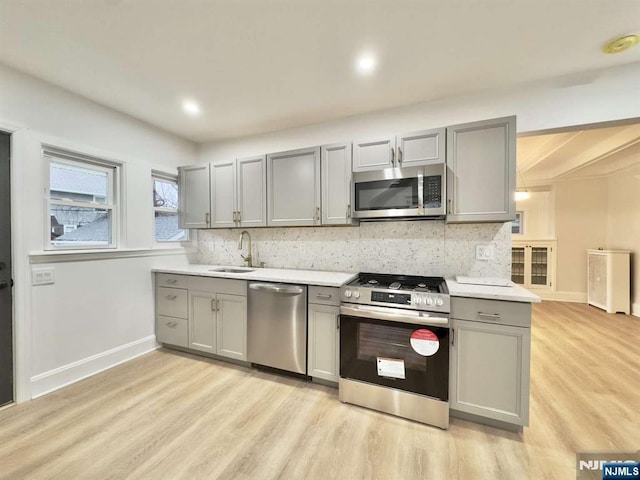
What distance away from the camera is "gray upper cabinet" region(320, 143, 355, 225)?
255cm

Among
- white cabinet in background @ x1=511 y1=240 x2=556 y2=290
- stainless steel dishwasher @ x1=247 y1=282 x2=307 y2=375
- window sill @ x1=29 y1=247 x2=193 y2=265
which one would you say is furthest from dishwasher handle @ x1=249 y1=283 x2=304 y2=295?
white cabinet in background @ x1=511 y1=240 x2=556 y2=290

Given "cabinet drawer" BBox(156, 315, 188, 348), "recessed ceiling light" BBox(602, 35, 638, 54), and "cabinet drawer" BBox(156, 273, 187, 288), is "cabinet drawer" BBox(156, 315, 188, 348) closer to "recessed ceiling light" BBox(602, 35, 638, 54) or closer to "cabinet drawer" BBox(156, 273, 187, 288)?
"cabinet drawer" BBox(156, 273, 187, 288)

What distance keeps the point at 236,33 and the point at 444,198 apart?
6.03ft

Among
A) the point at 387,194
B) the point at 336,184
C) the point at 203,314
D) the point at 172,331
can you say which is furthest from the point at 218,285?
the point at 387,194

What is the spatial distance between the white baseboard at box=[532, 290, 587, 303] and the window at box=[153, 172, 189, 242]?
21.9 feet

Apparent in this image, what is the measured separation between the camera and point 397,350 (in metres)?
1.98

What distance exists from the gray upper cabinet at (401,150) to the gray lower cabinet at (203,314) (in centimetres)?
165

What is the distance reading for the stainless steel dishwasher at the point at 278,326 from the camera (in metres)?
2.41

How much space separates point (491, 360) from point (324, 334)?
4.00 ft

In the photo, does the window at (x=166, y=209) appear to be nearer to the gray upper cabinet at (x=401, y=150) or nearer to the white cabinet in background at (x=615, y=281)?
the gray upper cabinet at (x=401, y=150)

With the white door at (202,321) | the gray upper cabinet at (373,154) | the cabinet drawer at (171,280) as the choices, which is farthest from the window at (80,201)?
the gray upper cabinet at (373,154)

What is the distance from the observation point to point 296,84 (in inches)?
89.8

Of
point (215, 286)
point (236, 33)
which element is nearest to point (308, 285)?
point (215, 286)

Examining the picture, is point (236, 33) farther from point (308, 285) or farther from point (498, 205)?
point (498, 205)
